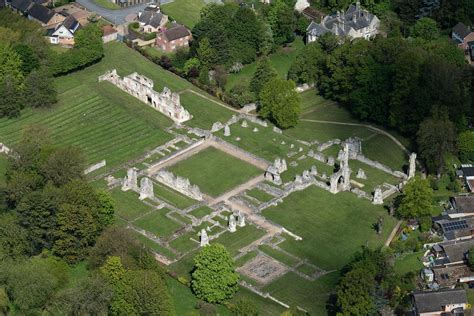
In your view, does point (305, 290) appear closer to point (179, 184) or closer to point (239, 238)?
point (239, 238)

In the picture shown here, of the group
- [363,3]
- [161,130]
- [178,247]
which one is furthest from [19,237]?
[363,3]

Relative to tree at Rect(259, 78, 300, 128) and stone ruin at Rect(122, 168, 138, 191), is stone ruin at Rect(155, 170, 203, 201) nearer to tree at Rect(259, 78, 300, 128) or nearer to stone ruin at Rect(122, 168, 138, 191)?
stone ruin at Rect(122, 168, 138, 191)

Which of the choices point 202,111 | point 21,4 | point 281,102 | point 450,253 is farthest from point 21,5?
point 450,253

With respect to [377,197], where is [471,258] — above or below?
above

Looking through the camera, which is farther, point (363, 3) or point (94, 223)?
point (363, 3)

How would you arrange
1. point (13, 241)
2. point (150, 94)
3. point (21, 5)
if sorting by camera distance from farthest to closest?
point (21, 5) < point (150, 94) < point (13, 241)

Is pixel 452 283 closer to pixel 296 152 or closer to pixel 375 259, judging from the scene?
pixel 375 259

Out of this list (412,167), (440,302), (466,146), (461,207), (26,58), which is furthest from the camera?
(26,58)
